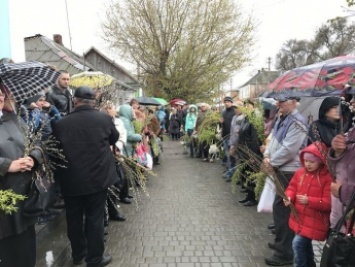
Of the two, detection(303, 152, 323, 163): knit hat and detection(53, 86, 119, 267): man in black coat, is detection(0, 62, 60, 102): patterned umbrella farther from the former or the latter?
detection(303, 152, 323, 163): knit hat

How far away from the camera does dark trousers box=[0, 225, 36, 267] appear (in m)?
2.84

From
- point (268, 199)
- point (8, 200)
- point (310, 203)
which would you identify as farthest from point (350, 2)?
point (8, 200)

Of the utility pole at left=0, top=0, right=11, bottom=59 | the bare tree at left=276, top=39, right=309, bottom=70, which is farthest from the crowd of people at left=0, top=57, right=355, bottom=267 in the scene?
the bare tree at left=276, top=39, right=309, bottom=70

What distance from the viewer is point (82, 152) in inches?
152

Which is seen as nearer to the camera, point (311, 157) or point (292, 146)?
point (311, 157)

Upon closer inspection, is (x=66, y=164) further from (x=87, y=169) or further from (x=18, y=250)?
(x=18, y=250)

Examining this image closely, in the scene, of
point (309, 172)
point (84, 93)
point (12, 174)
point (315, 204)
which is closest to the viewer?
→ point (12, 174)

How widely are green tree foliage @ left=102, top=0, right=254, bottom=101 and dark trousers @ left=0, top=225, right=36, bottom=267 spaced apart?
78.7ft

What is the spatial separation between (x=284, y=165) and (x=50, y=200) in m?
3.00

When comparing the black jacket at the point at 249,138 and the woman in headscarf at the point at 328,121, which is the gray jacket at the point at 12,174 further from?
the black jacket at the point at 249,138

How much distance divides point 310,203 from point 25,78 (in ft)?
9.41

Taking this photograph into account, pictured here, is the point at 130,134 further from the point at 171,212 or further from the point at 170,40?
the point at 170,40

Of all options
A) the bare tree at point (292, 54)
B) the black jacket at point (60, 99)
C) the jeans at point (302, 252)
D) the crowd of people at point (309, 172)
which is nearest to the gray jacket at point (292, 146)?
the crowd of people at point (309, 172)

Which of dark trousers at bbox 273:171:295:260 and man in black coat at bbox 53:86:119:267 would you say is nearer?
man in black coat at bbox 53:86:119:267
